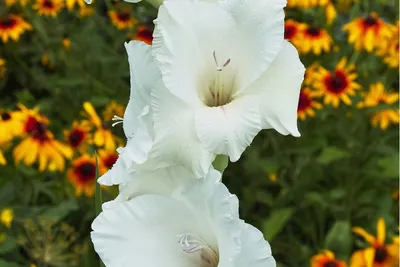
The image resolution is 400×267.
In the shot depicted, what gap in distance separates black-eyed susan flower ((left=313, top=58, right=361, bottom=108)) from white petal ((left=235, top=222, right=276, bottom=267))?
3.56 ft

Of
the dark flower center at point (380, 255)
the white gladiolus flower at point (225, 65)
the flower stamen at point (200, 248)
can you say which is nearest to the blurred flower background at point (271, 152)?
the dark flower center at point (380, 255)

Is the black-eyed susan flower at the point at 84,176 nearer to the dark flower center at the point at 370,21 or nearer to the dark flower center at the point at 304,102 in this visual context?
the dark flower center at the point at 304,102

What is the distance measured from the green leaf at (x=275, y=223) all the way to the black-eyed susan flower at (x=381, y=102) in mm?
360

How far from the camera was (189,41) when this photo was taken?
582 millimetres

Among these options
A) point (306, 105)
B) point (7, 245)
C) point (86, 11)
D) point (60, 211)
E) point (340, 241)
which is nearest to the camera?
point (7, 245)

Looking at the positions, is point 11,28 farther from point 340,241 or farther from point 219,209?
point 219,209

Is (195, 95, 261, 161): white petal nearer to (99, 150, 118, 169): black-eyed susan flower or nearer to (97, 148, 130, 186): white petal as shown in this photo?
(97, 148, 130, 186): white petal

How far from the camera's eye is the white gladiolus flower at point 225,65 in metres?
0.56

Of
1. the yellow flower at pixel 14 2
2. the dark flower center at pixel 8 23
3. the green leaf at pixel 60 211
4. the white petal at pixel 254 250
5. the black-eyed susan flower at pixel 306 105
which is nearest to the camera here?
the white petal at pixel 254 250

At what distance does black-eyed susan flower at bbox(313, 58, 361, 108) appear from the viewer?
1.60 metres

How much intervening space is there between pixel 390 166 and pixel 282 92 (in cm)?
99

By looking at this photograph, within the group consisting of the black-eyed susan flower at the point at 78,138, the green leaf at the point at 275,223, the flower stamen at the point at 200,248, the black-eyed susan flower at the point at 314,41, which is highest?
the flower stamen at the point at 200,248

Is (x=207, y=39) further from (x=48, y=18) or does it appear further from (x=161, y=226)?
(x=48, y=18)

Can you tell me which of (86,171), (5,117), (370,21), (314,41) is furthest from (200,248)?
(370,21)
